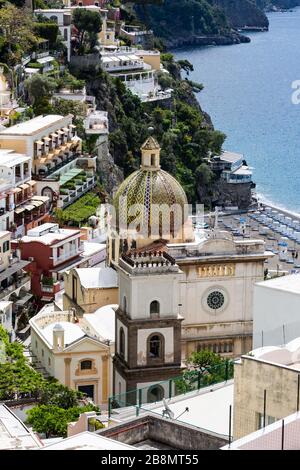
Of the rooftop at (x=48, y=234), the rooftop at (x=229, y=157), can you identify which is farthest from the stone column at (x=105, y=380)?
the rooftop at (x=229, y=157)

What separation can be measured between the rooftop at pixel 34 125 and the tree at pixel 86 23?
1636cm

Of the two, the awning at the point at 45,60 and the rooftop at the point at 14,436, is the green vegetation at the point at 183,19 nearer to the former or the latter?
the awning at the point at 45,60

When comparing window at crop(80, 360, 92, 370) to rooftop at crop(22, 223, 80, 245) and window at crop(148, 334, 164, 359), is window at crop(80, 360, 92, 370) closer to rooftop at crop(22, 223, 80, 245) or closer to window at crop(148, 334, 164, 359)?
window at crop(148, 334, 164, 359)

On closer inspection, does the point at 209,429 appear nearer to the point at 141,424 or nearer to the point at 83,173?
the point at 141,424

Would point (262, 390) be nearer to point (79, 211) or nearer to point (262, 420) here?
point (262, 420)

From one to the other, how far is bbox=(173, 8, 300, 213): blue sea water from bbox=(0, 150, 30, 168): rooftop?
101 feet

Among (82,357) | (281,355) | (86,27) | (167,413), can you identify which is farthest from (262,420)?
(86,27)

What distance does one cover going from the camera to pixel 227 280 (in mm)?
35781

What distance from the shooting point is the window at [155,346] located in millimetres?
32438

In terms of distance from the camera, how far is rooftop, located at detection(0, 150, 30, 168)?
51.9 metres

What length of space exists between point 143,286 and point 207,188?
1766 inches

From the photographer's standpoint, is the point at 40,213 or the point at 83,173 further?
the point at 83,173

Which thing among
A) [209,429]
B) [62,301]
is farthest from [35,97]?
[209,429]

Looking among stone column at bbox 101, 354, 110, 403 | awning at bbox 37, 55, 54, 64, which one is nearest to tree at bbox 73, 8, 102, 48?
awning at bbox 37, 55, 54, 64
